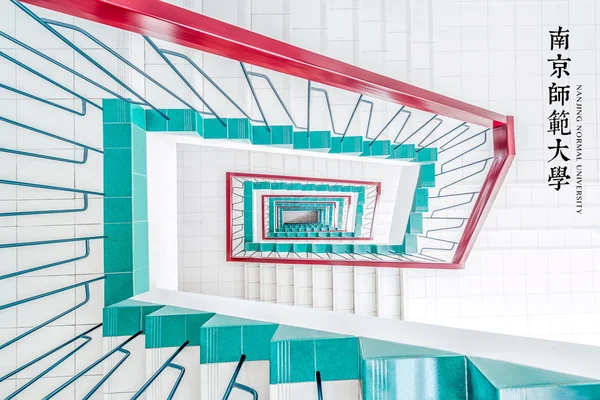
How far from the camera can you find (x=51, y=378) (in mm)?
1356

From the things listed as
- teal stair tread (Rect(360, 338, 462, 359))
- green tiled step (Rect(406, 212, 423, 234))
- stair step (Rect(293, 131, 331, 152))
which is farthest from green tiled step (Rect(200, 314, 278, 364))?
green tiled step (Rect(406, 212, 423, 234))

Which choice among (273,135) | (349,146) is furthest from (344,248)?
(273,135)

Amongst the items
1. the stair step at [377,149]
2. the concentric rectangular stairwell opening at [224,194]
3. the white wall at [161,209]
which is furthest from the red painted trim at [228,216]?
the stair step at [377,149]

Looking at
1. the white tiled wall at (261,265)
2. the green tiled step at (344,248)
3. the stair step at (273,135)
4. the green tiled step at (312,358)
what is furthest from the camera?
the white tiled wall at (261,265)

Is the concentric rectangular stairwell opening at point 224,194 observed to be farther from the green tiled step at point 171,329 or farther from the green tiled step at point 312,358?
the green tiled step at point 312,358

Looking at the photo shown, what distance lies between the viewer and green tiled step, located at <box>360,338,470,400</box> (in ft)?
2.41

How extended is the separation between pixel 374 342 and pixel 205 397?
0.58 meters

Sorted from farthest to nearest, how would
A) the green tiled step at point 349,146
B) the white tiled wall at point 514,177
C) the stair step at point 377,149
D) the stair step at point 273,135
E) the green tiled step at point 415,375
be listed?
the white tiled wall at point 514,177
the stair step at point 377,149
the green tiled step at point 349,146
the stair step at point 273,135
the green tiled step at point 415,375

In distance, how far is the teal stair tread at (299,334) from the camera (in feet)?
2.80

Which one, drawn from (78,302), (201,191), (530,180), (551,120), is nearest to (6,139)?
(78,302)

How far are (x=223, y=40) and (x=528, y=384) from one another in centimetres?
104

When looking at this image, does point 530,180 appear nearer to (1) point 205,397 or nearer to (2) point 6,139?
(1) point 205,397

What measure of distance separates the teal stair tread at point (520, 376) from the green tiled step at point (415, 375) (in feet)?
0.23

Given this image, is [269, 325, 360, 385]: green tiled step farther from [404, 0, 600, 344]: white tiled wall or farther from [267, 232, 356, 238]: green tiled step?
[267, 232, 356, 238]: green tiled step
